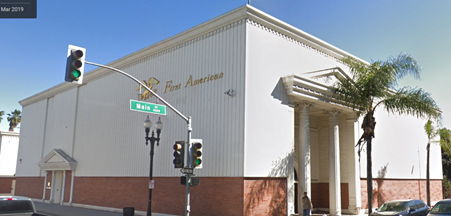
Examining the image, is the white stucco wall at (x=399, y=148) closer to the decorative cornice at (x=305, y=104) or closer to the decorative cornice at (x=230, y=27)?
the decorative cornice at (x=305, y=104)

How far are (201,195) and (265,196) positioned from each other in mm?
3486

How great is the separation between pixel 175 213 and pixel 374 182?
14337mm

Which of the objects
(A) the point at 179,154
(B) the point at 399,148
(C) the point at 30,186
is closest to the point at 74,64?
(A) the point at 179,154

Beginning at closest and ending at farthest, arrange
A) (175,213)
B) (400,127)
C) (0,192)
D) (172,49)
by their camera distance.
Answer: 1. (175,213)
2. (172,49)
3. (400,127)
4. (0,192)

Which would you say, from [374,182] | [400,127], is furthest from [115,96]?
[400,127]

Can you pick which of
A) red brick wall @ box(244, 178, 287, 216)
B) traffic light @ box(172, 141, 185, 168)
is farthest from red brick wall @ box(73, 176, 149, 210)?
traffic light @ box(172, 141, 185, 168)

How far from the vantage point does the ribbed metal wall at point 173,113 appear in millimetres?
19609

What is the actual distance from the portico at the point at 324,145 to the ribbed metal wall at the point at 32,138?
1045 inches

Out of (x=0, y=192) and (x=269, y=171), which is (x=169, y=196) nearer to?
(x=269, y=171)

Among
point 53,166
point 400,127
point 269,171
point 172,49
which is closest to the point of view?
point 269,171

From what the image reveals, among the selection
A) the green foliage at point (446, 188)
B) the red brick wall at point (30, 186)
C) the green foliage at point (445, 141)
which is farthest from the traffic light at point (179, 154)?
the green foliage at point (446, 188)

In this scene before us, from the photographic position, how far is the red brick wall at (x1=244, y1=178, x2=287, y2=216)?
18.2m

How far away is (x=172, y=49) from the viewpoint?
948 inches

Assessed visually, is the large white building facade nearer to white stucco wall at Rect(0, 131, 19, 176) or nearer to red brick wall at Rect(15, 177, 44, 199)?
red brick wall at Rect(15, 177, 44, 199)
